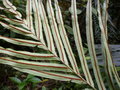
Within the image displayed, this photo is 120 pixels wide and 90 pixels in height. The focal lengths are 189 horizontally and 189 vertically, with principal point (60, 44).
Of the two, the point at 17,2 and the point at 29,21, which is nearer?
the point at 29,21

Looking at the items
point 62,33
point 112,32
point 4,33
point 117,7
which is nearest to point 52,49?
point 62,33

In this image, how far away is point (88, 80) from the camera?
0.60m

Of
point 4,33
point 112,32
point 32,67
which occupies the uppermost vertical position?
point 32,67

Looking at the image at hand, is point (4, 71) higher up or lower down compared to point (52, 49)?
lower down

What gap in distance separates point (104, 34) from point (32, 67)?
24 cm

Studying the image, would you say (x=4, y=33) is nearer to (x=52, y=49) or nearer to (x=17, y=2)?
(x=17, y=2)

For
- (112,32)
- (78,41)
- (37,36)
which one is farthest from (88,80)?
(112,32)

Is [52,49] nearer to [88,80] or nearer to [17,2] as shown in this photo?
[88,80]

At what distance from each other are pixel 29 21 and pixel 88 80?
30cm

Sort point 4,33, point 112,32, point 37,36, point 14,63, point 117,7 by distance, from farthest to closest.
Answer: point 117,7, point 112,32, point 4,33, point 37,36, point 14,63

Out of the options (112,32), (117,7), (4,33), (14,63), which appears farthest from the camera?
(117,7)

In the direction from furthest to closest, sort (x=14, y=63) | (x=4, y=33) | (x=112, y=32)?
(x=112, y=32) < (x=4, y=33) < (x=14, y=63)

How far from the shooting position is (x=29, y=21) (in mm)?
703

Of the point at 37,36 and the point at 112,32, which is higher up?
the point at 37,36
